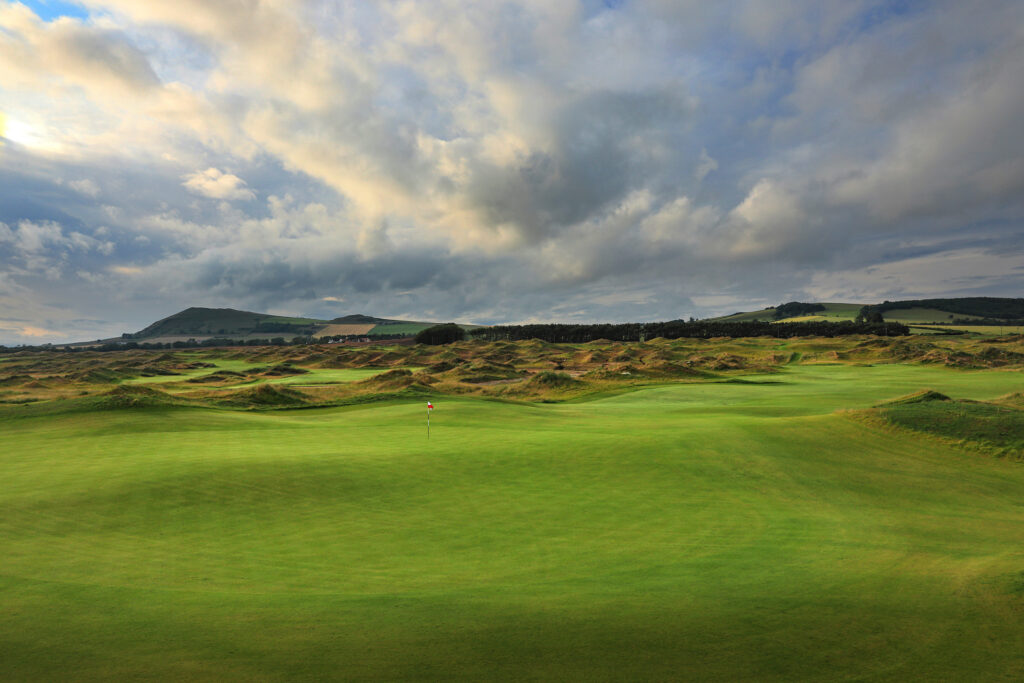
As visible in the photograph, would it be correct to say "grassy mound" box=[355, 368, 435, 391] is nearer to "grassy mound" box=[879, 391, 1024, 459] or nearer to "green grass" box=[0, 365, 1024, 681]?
"green grass" box=[0, 365, 1024, 681]

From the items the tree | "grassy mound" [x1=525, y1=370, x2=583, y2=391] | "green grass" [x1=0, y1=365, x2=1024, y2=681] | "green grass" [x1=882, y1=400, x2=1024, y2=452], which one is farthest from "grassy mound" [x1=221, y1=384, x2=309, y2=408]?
the tree

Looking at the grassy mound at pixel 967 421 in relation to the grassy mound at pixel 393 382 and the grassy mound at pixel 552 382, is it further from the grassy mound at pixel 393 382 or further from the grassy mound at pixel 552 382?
the grassy mound at pixel 393 382

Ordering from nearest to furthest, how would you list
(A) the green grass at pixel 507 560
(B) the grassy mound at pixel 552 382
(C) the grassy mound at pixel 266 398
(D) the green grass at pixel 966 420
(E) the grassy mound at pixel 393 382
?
1. (A) the green grass at pixel 507 560
2. (D) the green grass at pixel 966 420
3. (C) the grassy mound at pixel 266 398
4. (B) the grassy mound at pixel 552 382
5. (E) the grassy mound at pixel 393 382

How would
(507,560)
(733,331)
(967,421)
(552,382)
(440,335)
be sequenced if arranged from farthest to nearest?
1. (733,331)
2. (440,335)
3. (552,382)
4. (967,421)
5. (507,560)

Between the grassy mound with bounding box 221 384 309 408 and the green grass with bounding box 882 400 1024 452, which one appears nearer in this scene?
the green grass with bounding box 882 400 1024 452

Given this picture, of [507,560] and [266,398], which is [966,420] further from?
[266,398]

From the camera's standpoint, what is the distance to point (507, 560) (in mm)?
9859

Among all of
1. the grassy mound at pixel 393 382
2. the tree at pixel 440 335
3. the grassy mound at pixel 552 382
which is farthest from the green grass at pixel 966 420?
the tree at pixel 440 335

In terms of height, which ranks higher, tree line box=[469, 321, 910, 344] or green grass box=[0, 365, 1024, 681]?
tree line box=[469, 321, 910, 344]

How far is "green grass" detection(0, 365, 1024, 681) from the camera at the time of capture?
6668 millimetres

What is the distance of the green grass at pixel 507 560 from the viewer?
6668 mm

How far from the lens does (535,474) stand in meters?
15.8

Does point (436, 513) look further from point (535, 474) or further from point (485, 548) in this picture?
point (535, 474)

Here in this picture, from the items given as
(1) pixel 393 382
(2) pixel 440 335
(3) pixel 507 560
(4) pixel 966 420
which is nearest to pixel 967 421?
Result: (4) pixel 966 420
